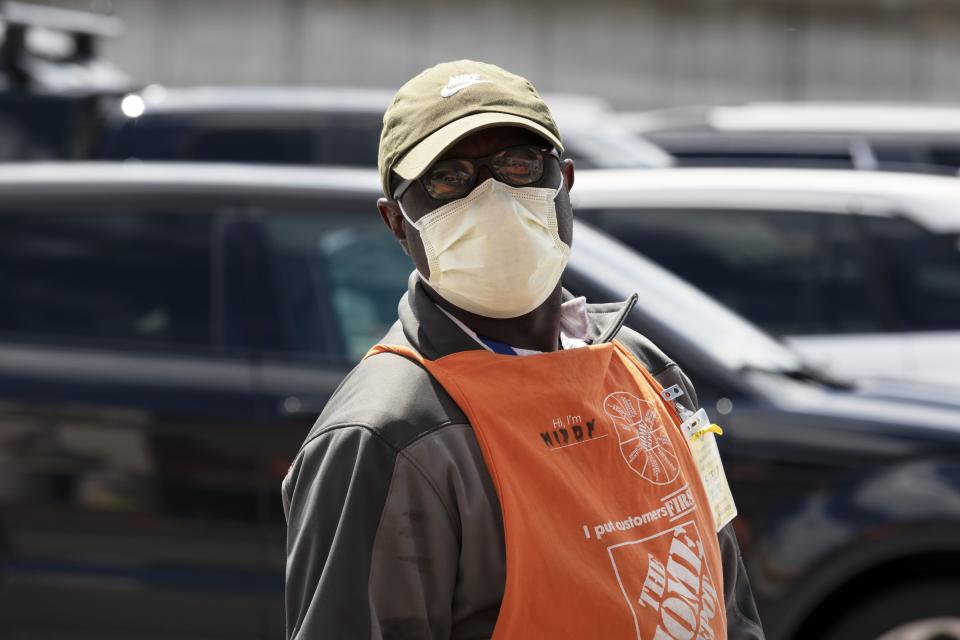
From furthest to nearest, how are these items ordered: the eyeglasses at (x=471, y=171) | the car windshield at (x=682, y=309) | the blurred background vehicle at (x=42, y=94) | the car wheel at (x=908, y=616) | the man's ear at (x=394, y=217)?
the blurred background vehicle at (x=42, y=94)
the car windshield at (x=682, y=309)
the car wheel at (x=908, y=616)
the man's ear at (x=394, y=217)
the eyeglasses at (x=471, y=171)

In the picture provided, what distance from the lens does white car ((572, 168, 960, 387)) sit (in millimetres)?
5648

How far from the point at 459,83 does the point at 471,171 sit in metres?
0.12

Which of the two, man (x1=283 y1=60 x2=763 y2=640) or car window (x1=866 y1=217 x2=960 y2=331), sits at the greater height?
man (x1=283 y1=60 x2=763 y2=640)

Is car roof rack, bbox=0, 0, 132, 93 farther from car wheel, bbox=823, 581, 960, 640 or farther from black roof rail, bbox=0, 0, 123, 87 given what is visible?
car wheel, bbox=823, 581, 960, 640

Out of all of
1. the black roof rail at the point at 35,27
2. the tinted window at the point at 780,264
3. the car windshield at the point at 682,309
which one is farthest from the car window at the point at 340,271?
the black roof rail at the point at 35,27

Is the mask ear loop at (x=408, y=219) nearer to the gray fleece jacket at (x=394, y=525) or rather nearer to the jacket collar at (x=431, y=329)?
the jacket collar at (x=431, y=329)

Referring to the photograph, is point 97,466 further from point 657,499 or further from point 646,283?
point 657,499

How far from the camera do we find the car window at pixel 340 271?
4105 millimetres

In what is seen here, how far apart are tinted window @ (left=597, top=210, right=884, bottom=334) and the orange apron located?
3.87 meters

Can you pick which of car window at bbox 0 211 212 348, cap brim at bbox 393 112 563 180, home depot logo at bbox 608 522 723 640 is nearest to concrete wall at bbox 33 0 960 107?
car window at bbox 0 211 212 348

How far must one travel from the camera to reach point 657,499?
5.94 feet

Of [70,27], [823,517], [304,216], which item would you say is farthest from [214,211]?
[70,27]

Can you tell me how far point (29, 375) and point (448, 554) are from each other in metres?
2.65

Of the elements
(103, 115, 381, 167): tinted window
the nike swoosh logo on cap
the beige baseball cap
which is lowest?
(103, 115, 381, 167): tinted window
